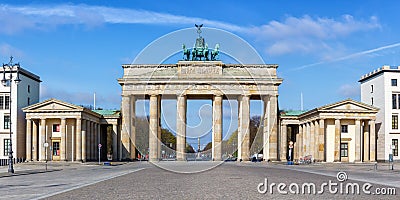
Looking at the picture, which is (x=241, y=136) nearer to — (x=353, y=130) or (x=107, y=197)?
(x=353, y=130)

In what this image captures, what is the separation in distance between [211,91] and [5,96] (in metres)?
34.0

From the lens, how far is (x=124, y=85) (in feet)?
347

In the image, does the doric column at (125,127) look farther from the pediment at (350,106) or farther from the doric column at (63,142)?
the pediment at (350,106)

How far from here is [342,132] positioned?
98.3m

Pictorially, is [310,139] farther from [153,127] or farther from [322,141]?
[153,127]

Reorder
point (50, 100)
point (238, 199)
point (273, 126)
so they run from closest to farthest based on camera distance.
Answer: point (238, 199)
point (50, 100)
point (273, 126)

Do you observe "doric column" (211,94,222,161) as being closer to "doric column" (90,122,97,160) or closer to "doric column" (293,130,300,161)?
"doric column" (293,130,300,161)

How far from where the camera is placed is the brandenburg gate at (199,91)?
10375cm

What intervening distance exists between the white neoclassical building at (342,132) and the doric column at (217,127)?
1502 cm

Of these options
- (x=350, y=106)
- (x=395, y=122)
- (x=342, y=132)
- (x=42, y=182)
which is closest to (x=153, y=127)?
(x=342, y=132)

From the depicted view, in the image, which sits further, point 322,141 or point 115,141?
point 115,141

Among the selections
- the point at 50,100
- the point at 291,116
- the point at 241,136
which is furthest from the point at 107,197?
the point at 291,116

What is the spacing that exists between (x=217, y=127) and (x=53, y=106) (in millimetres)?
28246

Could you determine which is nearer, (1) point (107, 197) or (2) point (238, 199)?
(2) point (238, 199)
